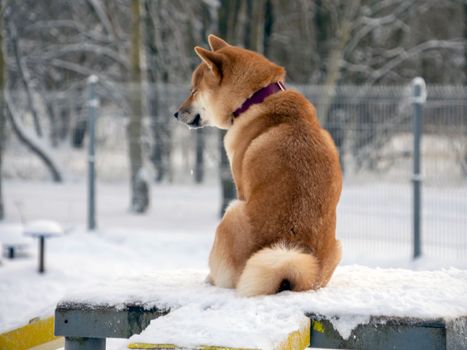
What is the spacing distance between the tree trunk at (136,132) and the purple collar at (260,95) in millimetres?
7031

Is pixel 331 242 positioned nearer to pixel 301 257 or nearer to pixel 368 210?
pixel 301 257

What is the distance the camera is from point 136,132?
11.5m

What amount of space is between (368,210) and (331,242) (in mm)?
5805

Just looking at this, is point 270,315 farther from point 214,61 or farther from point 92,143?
point 92,143

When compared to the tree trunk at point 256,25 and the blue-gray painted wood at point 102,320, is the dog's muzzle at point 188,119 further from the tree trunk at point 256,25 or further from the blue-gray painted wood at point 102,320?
the tree trunk at point 256,25

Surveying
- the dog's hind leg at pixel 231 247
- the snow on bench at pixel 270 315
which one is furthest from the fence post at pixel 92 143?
the dog's hind leg at pixel 231 247

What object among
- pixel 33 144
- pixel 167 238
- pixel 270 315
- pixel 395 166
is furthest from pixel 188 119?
pixel 33 144

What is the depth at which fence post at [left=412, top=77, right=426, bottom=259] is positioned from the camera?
866cm

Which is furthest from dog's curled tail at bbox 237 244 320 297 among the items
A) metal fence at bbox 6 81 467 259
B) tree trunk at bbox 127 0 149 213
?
tree trunk at bbox 127 0 149 213

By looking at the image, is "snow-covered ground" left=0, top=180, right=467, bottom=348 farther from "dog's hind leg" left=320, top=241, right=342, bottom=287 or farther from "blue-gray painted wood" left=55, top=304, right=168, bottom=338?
"dog's hind leg" left=320, top=241, right=342, bottom=287

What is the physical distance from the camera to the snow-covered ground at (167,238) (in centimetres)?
787

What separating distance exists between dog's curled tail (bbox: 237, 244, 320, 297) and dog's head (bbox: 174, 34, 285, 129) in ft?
2.86

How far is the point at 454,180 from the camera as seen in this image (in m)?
8.96

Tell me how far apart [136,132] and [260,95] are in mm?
7581
